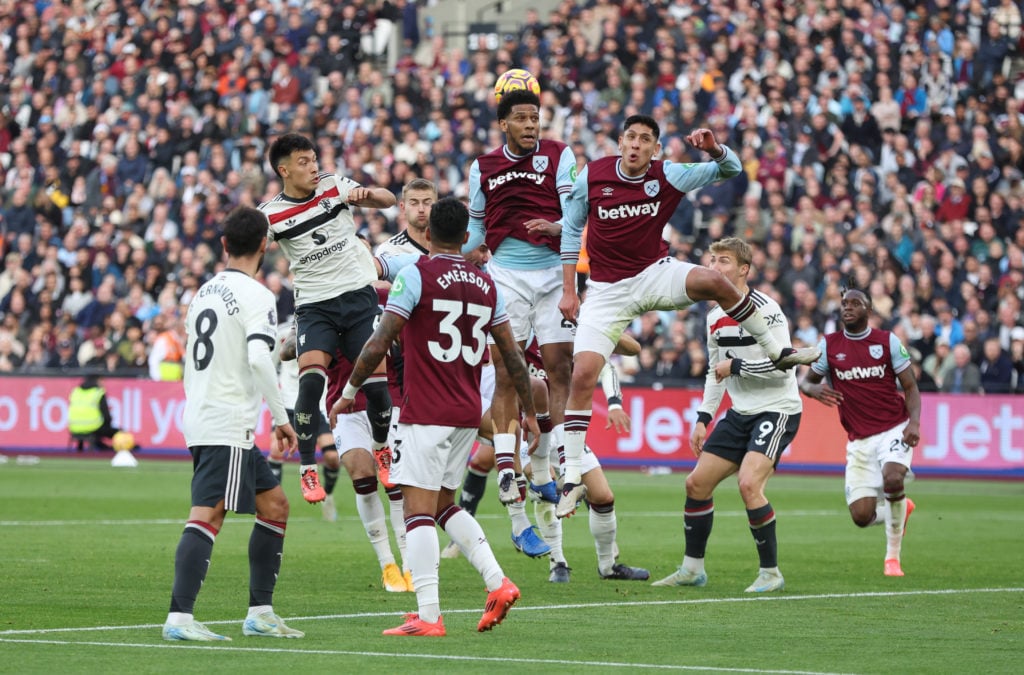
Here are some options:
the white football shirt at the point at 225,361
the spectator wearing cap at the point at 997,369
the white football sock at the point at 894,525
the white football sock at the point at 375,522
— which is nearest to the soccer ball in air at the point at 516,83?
the white football sock at the point at 375,522

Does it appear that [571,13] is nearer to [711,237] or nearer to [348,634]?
[711,237]

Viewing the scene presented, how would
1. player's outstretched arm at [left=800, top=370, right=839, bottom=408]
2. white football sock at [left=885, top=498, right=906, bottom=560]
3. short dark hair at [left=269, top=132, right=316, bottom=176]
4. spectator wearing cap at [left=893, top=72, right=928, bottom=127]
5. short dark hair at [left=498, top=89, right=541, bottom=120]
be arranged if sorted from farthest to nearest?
spectator wearing cap at [left=893, top=72, right=928, bottom=127]
player's outstretched arm at [left=800, top=370, right=839, bottom=408]
white football sock at [left=885, top=498, right=906, bottom=560]
short dark hair at [left=498, top=89, right=541, bottom=120]
short dark hair at [left=269, top=132, right=316, bottom=176]

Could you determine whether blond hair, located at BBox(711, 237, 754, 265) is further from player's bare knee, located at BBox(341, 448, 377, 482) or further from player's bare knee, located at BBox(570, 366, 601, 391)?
player's bare knee, located at BBox(341, 448, 377, 482)

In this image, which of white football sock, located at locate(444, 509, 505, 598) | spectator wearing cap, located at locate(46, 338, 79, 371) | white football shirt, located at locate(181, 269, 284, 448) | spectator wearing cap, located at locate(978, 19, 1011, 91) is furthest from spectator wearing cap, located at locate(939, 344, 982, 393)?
white football shirt, located at locate(181, 269, 284, 448)

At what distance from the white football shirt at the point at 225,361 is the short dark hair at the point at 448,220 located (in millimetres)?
1092

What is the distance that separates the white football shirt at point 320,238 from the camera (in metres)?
12.9

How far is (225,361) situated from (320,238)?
3432mm

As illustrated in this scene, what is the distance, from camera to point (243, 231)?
976 centimetres

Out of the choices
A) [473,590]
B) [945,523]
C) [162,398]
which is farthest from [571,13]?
[473,590]

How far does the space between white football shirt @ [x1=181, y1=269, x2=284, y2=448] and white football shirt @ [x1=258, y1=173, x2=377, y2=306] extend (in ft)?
10.5

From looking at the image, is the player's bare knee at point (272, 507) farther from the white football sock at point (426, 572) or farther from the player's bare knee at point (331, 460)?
the player's bare knee at point (331, 460)

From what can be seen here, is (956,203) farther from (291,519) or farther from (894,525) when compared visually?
(894,525)

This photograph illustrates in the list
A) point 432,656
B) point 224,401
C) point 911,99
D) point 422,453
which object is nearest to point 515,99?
point 422,453

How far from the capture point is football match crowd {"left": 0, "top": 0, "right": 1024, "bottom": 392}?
89.2 feet
